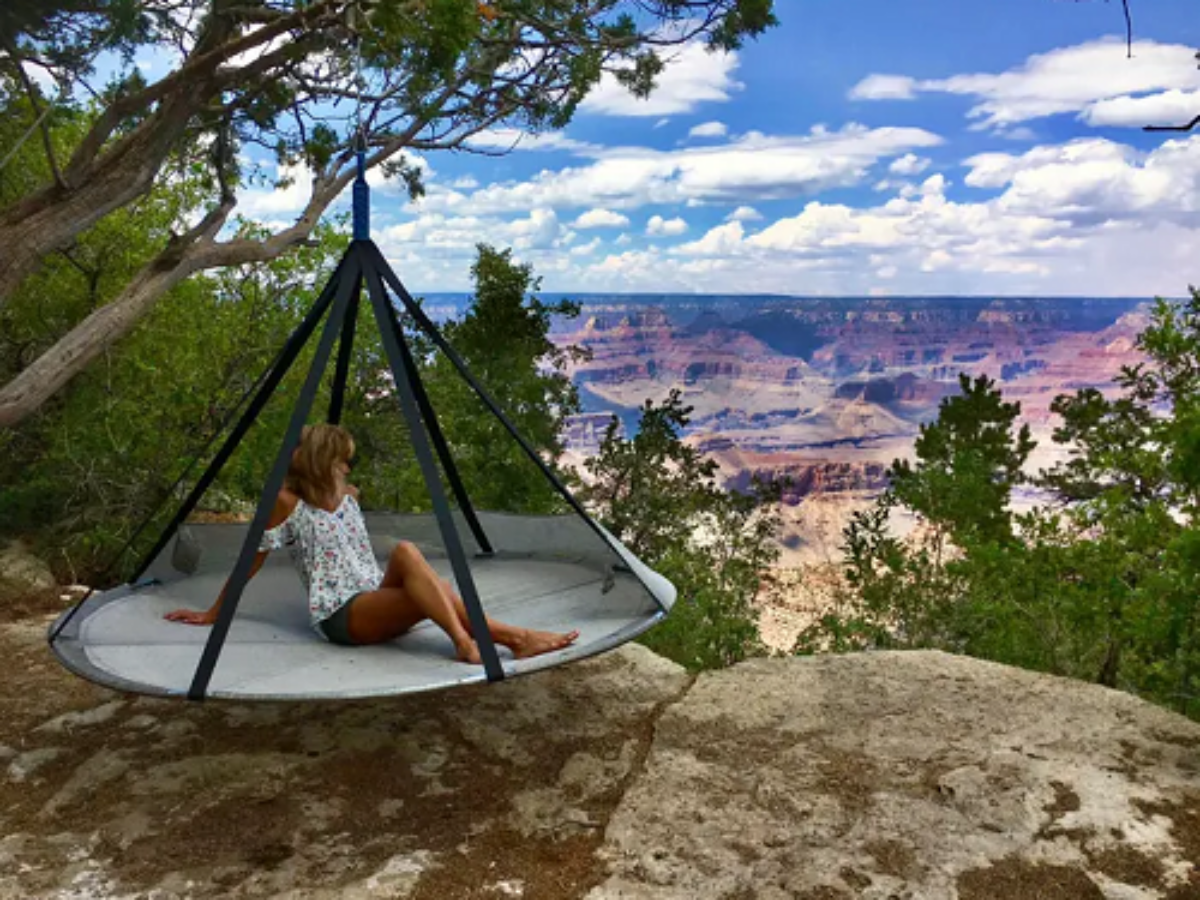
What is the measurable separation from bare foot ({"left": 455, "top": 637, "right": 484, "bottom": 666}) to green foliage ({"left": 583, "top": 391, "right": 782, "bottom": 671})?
263 centimetres

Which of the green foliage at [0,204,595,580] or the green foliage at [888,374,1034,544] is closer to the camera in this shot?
the green foliage at [0,204,595,580]

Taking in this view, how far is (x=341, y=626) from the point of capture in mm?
2717

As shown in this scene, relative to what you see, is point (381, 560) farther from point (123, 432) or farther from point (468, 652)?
point (123, 432)

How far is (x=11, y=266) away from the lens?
3535 mm

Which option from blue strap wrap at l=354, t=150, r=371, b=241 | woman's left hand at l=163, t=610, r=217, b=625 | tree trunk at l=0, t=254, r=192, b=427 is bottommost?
woman's left hand at l=163, t=610, r=217, b=625

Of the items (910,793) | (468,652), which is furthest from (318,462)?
(910,793)

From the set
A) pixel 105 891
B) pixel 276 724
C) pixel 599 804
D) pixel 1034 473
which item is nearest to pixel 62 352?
pixel 276 724

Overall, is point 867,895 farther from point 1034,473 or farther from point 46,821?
point 1034,473

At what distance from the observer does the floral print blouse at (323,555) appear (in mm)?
2721

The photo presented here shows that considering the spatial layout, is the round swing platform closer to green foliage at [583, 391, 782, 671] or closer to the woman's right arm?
the woman's right arm

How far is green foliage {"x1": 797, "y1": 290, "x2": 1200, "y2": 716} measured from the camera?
329 centimetres

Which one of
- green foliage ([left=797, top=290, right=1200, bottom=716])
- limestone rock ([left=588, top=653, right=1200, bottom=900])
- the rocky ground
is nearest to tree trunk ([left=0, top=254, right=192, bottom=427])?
the rocky ground

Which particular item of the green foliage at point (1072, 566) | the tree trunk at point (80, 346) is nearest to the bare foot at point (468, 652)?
the green foliage at point (1072, 566)

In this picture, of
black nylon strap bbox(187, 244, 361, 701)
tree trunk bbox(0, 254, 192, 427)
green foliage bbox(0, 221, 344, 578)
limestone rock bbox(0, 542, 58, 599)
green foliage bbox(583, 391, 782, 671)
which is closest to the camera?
black nylon strap bbox(187, 244, 361, 701)
